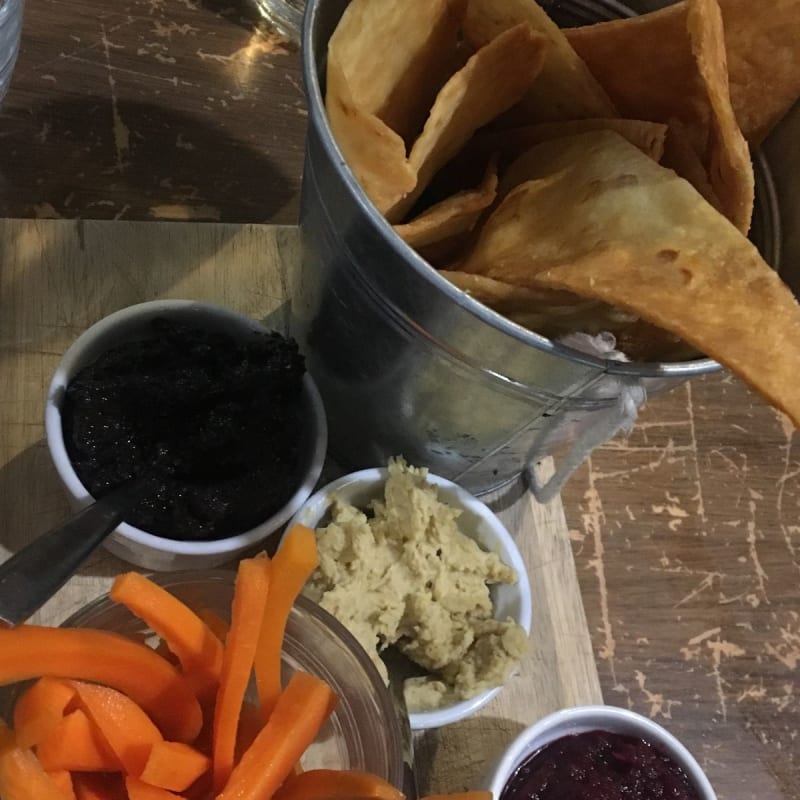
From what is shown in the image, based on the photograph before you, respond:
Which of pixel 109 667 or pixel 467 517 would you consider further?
pixel 467 517

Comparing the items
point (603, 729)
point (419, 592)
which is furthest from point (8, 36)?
point (603, 729)

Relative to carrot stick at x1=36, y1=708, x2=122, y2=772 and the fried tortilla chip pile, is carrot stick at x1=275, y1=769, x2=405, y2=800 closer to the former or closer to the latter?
carrot stick at x1=36, y1=708, x2=122, y2=772

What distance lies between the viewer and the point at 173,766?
49 cm

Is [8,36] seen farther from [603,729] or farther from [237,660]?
[603,729]

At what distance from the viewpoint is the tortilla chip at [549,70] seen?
619 millimetres

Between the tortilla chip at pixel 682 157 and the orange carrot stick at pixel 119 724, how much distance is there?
1.71 ft

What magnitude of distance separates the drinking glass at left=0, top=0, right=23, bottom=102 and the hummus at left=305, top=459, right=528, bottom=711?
53 cm

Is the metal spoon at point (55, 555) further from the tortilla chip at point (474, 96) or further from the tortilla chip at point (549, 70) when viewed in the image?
the tortilla chip at point (549, 70)

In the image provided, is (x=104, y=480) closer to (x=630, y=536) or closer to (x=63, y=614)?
(x=63, y=614)

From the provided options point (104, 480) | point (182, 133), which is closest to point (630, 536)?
point (104, 480)

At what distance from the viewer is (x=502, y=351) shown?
0.56 m

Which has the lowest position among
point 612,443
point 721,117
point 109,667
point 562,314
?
point 612,443

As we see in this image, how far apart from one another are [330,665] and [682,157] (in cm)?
45

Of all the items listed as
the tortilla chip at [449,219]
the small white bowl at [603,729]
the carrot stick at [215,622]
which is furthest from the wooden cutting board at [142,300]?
the tortilla chip at [449,219]
